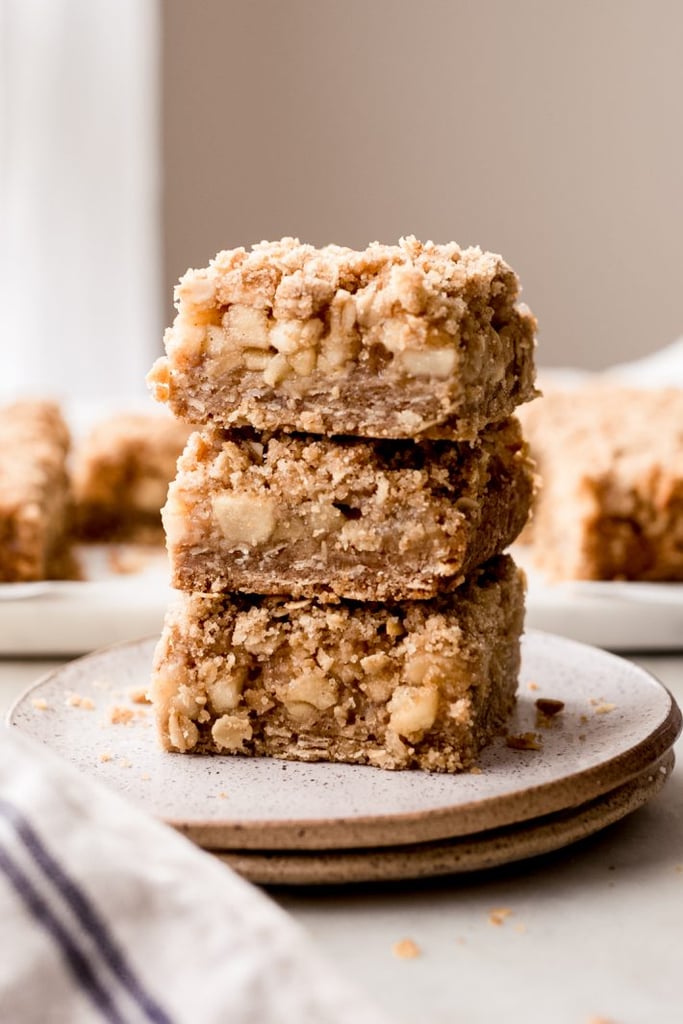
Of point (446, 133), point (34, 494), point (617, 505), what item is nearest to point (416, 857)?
point (617, 505)

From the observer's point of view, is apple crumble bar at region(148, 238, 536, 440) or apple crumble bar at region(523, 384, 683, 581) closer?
apple crumble bar at region(148, 238, 536, 440)

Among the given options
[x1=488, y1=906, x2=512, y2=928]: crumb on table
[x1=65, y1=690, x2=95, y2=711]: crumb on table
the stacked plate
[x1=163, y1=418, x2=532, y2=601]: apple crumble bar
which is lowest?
[x1=488, y1=906, x2=512, y2=928]: crumb on table

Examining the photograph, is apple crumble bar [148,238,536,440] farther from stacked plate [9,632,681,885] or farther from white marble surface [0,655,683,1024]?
white marble surface [0,655,683,1024]

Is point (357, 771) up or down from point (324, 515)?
down

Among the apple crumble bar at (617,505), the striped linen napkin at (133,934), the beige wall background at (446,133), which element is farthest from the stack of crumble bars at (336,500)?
the beige wall background at (446,133)

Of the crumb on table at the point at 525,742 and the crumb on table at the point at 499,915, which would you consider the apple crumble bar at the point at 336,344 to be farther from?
the crumb on table at the point at 499,915

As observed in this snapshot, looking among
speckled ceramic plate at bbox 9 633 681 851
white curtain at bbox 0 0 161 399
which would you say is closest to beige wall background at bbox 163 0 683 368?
white curtain at bbox 0 0 161 399

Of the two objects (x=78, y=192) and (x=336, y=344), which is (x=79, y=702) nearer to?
(x=336, y=344)

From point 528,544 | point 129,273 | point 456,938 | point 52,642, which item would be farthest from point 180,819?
point 129,273
